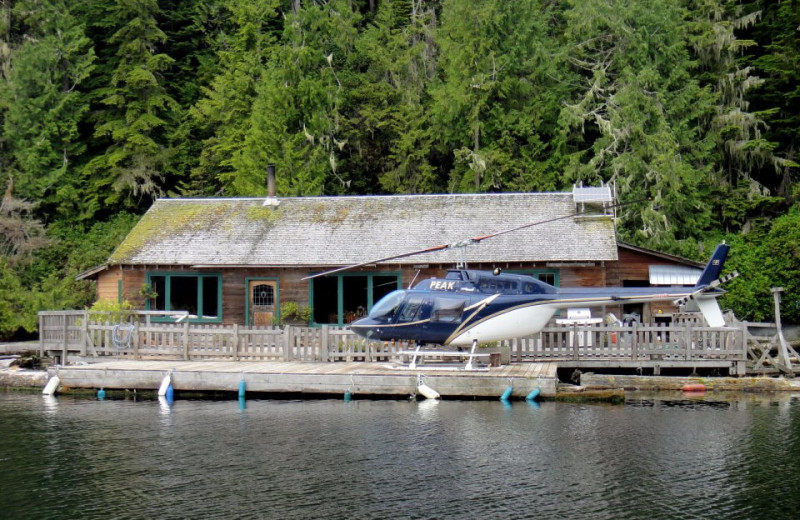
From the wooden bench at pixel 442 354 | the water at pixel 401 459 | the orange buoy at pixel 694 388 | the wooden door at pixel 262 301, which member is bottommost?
the water at pixel 401 459

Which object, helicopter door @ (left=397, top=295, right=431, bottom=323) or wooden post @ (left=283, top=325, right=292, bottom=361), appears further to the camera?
wooden post @ (left=283, top=325, right=292, bottom=361)

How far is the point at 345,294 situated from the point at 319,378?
390 inches

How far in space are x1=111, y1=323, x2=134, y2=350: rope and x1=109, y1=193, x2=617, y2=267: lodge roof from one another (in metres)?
5.22

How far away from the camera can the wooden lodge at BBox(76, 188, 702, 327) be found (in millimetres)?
27688

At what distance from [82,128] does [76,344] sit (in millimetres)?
24932

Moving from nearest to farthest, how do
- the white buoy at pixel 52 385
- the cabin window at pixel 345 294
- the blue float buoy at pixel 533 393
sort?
the blue float buoy at pixel 533 393 < the white buoy at pixel 52 385 < the cabin window at pixel 345 294

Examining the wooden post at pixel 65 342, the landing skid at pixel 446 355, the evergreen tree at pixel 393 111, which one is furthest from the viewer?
the evergreen tree at pixel 393 111

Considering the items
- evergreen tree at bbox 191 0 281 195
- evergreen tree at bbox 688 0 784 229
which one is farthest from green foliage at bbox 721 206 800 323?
evergreen tree at bbox 191 0 281 195

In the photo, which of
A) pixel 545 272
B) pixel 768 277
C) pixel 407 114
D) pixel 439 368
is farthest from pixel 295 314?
pixel 407 114

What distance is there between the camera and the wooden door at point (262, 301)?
29.1m

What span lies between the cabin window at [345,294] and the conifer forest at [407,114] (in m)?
10.2

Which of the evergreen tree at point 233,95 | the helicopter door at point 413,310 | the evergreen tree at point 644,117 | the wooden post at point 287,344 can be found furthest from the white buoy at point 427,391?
the evergreen tree at point 233,95

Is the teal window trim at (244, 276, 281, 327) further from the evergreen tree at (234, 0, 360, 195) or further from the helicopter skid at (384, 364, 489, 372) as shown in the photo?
the evergreen tree at (234, 0, 360, 195)

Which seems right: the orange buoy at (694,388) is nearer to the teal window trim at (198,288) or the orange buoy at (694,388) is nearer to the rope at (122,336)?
the rope at (122,336)
